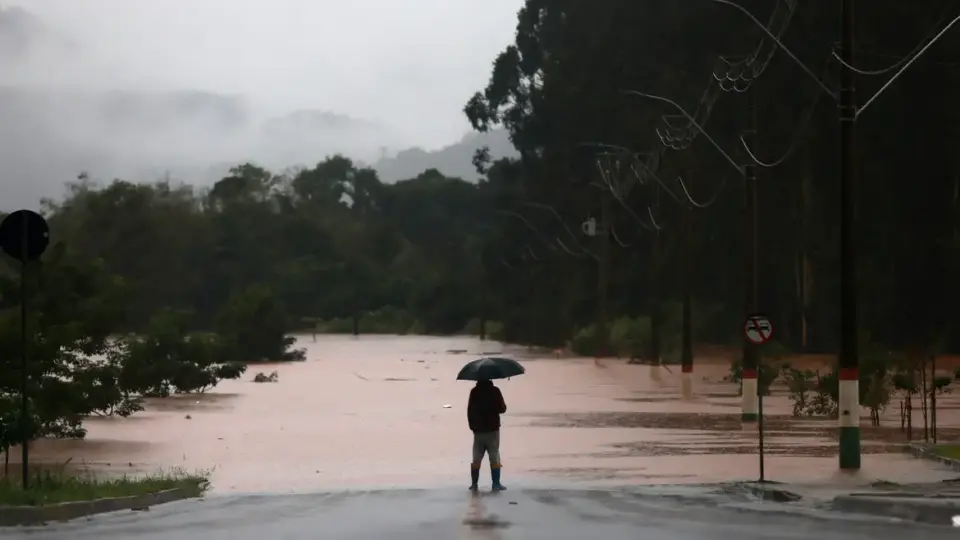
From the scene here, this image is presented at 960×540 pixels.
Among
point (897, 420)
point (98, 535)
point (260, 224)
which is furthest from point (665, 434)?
point (260, 224)

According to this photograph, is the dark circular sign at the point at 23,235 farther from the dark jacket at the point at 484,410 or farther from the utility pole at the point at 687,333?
the utility pole at the point at 687,333

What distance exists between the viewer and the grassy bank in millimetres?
19156

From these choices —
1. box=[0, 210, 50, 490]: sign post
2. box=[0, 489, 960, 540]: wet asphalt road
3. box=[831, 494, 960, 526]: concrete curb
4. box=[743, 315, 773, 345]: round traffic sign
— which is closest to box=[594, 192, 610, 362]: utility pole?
box=[743, 315, 773, 345]: round traffic sign

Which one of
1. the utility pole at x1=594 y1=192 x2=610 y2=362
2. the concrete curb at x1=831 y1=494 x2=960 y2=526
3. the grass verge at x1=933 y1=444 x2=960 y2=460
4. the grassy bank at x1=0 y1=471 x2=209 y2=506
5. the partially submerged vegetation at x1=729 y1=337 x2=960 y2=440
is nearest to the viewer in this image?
the concrete curb at x1=831 y1=494 x2=960 y2=526

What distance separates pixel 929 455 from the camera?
27500 millimetres

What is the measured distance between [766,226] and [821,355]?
23.1 feet

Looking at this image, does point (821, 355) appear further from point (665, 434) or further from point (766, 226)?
point (665, 434)

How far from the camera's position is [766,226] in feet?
261

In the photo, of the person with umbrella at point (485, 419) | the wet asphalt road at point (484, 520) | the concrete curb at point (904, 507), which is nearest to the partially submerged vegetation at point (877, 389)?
the person with umbrella at point (485, 419)

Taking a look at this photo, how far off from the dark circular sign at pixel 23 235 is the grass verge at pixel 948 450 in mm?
13536

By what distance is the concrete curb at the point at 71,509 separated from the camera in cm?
1833

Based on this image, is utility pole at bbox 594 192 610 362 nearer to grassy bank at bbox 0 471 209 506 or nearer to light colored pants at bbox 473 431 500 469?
grassy bank at bbox 0 471 209 506

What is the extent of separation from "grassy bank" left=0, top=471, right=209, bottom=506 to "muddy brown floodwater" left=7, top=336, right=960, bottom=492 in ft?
4.09

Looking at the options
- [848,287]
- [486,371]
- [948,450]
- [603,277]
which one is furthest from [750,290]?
[603,277]
